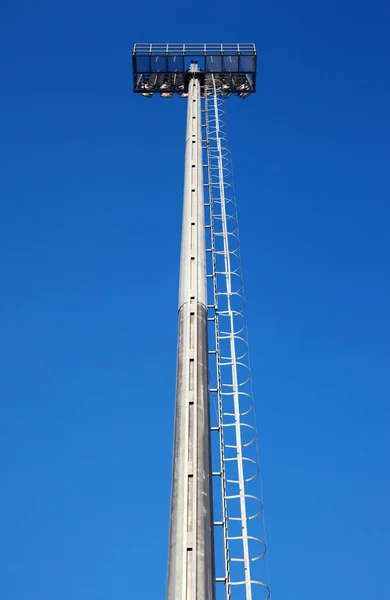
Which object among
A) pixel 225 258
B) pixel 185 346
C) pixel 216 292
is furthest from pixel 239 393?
pixel 225 258

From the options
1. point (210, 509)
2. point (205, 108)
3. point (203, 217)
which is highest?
point (205, 108)

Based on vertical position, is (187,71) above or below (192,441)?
Result: above

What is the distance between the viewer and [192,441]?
17.3 meters

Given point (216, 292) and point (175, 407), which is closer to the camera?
point (175, 407)

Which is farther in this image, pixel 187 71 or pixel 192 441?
pixel 187 71

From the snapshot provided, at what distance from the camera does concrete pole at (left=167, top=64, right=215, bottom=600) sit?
1486 centimetres

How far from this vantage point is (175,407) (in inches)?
721

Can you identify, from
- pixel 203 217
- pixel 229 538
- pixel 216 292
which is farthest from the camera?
pixel 203 217

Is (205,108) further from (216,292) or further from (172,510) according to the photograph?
(172,510)

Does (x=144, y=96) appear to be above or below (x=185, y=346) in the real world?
above

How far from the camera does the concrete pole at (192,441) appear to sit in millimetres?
14859

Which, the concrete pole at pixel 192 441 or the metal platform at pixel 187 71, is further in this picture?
the metal platform at pixel 187 71

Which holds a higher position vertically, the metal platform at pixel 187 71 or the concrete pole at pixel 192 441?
the metal platform at pixel 187 71

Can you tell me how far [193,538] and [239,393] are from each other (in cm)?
556
